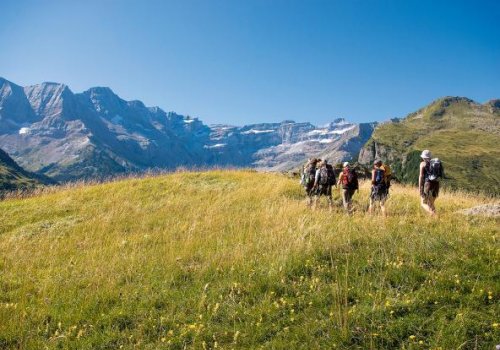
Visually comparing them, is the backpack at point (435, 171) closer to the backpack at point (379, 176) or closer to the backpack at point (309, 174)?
the backpack at point (379, 176)

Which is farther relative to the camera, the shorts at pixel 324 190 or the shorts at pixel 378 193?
the shorts at pixel 324 190

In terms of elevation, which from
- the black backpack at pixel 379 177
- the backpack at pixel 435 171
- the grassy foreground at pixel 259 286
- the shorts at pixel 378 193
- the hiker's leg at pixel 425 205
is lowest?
the grassy foreground at pixel 259 286

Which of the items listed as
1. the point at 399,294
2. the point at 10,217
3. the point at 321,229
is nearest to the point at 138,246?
the point at 321,229

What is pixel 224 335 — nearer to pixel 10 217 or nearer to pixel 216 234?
pixel 216 234

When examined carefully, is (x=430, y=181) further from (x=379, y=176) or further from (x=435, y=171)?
(x=379, y=176)

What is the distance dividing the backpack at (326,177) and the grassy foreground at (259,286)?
504 centimetres

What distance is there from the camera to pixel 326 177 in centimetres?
1861

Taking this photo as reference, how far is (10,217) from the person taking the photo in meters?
18.3

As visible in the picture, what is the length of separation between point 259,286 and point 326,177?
1123 cm

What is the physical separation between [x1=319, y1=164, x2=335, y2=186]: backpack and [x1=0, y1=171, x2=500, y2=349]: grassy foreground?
504 cm

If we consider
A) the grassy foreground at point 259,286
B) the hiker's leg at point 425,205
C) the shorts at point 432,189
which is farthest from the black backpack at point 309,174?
the grassy foreground at point 259,286

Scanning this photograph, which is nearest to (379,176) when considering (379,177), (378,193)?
(379,177)

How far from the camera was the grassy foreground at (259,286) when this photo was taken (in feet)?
21.5

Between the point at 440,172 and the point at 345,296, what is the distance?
36.8ft
